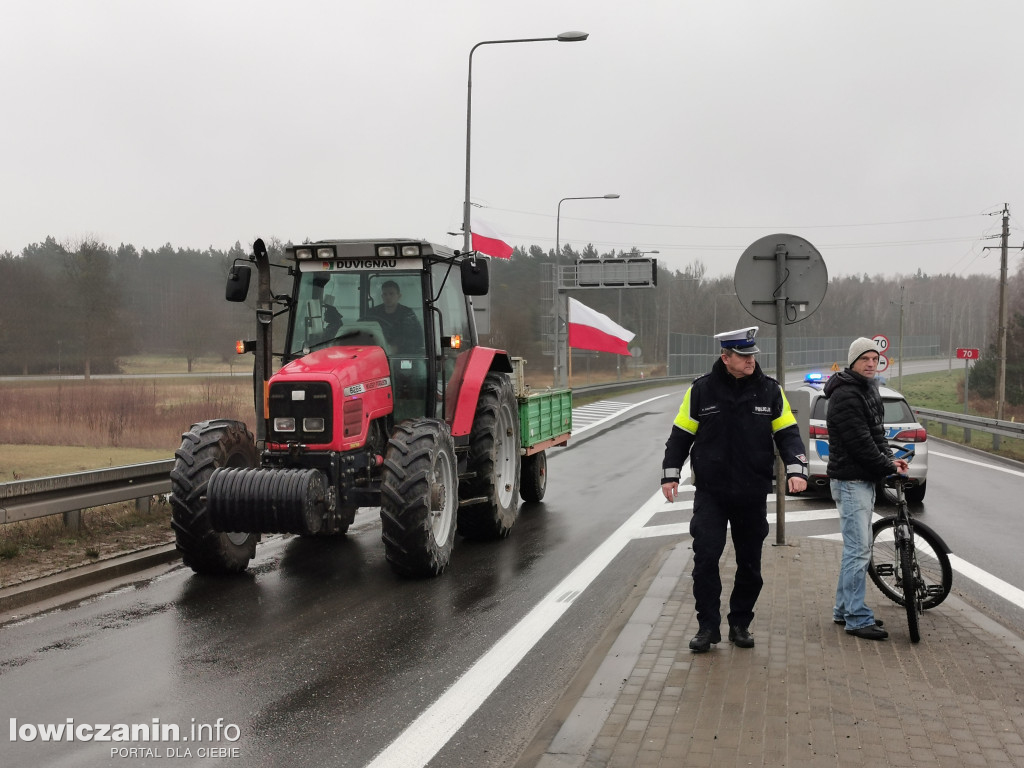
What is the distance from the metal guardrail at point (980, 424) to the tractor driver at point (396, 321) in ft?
51.8

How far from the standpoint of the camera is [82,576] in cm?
751

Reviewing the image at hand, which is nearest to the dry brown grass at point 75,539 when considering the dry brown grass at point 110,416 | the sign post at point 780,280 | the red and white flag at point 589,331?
the sign post at point 780,280

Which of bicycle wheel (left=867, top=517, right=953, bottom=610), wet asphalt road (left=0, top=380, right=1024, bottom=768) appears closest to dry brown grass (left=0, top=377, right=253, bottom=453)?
wet asphalt road (left=0, top=380, right=1024, bottom=768)

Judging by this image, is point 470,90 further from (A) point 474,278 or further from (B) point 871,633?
(B) point 871,633

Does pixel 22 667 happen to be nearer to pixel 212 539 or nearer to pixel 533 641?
pixel 212 539

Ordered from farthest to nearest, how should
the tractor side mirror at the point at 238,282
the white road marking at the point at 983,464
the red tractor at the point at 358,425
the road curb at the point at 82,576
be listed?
the white road marking at the point at 983,464 → the tractor side mirror at the point at 238,282 → the red tractor at the point at 358,425 → the road curb at the point at 82,576

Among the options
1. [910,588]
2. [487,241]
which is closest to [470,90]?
[487,241]

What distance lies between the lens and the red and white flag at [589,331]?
129 ft

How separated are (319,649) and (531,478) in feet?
22.3

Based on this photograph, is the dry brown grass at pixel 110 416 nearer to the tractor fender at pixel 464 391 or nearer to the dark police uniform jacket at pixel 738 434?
the tractor fender at pixel 464 391

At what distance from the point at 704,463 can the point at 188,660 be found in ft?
10.6

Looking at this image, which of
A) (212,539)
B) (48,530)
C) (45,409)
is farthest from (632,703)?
(45,409)

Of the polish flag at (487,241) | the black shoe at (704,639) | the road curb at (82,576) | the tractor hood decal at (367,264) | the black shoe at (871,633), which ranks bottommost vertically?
the road curb at (82,576)

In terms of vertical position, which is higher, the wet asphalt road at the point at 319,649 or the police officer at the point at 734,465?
the police officer at the point at 734,465
